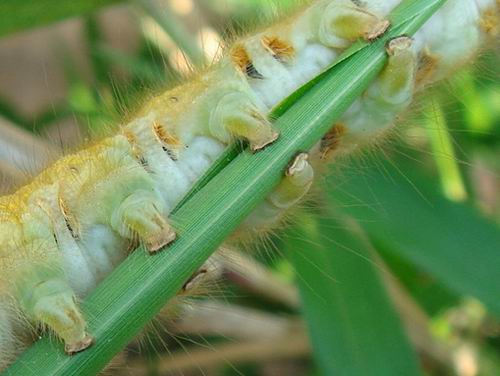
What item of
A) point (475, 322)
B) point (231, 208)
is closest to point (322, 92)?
point (231, 208)

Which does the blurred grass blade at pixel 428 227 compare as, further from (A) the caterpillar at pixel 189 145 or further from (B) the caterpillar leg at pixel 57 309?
(B) the caterpillar leg at pixel 57 309

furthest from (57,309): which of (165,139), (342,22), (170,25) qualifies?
(170,25)

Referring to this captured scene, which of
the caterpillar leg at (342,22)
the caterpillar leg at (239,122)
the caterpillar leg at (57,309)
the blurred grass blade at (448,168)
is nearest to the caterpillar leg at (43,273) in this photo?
the caterpillar leg at (57,309)


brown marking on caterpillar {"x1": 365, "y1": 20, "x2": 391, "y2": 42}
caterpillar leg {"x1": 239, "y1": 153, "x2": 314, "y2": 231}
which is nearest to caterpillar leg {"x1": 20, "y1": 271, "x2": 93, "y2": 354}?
caterpillar leg {"x1": 239, "y1": 153, "x2": 314, "y2": 231}

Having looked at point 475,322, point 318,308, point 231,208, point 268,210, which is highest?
point 231,208

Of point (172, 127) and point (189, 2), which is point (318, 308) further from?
point (189, 2)
